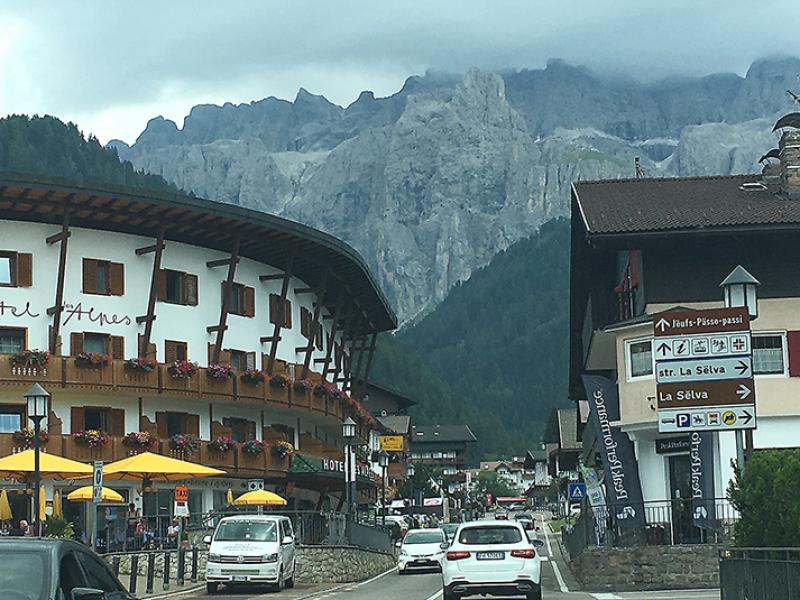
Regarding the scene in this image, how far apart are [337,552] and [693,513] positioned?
43.1 feet

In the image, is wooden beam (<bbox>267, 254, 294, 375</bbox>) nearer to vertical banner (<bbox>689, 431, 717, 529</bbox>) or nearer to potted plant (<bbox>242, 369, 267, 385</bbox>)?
potted plant (<bbox>242, 369, 267, 385</bbox>)

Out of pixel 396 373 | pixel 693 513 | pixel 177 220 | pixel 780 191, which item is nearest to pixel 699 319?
pixel 693 513

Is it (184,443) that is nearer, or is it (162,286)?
(184,443)

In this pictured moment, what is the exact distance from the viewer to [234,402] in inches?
2172

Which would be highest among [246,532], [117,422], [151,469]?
[117,422]

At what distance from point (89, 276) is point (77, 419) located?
5371mm

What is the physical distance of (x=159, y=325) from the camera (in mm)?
54188

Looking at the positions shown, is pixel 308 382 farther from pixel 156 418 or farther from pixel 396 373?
pixel 396 373

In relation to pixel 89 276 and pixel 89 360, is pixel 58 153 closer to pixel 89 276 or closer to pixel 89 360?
pixel 89 276

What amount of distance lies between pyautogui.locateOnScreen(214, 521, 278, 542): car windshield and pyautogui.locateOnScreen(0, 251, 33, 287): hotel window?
19.4 metres

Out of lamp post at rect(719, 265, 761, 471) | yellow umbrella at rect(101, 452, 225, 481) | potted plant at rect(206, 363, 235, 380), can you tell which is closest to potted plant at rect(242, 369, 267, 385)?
potted plant at rect(206, 363, 235, 380)

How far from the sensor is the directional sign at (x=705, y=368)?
78.8 feet

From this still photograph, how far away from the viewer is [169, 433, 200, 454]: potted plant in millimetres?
51156

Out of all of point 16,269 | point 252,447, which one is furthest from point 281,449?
point 16,269
